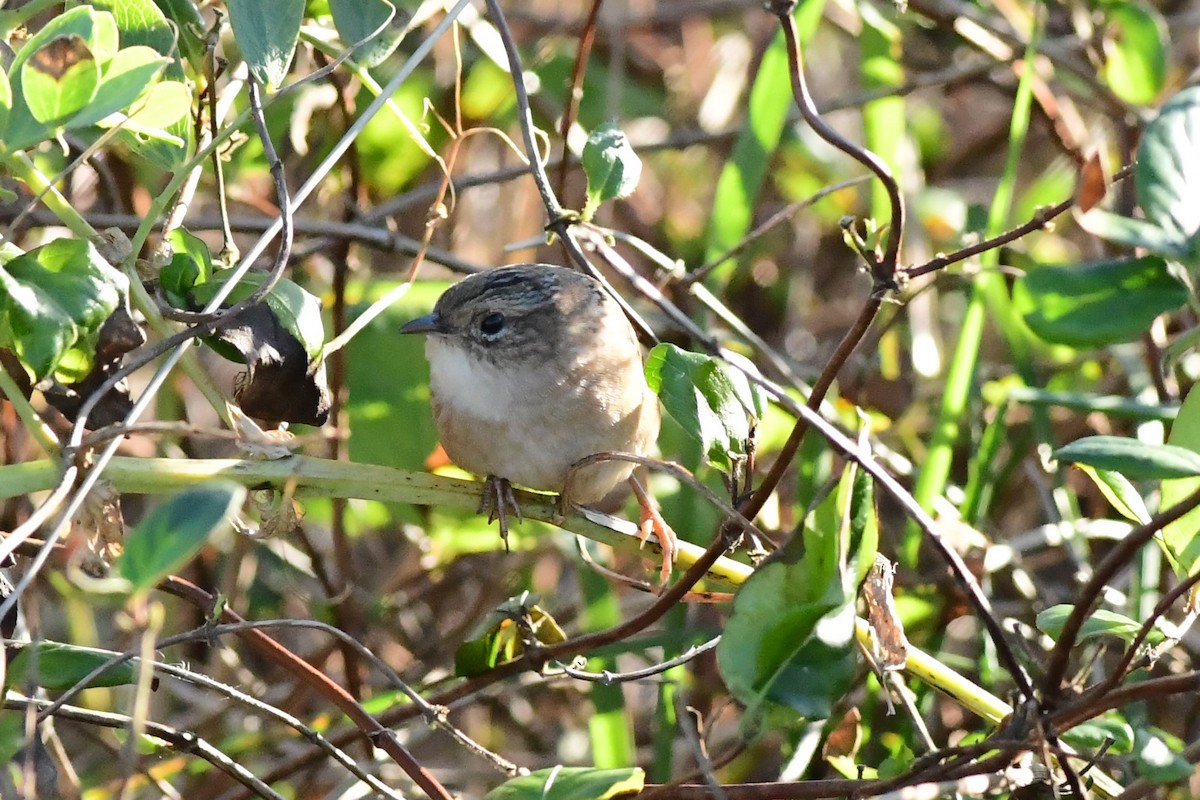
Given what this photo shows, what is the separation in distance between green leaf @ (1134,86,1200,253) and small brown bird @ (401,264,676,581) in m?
1.44

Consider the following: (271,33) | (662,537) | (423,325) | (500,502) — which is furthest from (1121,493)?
(423,325)

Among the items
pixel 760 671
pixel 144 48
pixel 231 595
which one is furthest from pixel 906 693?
pixel 231 595

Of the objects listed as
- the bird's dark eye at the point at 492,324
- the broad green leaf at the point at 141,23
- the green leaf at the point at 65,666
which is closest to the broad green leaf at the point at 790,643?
the green leaf at the point at 65,666

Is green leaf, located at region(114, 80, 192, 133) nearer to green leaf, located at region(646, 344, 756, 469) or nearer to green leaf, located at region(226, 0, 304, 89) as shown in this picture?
green leaf, located at region(226, 0, 304, 89)

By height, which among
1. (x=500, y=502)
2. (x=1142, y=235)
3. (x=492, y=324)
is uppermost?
(x=1142, y=235)

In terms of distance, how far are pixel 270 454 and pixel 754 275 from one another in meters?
3.12

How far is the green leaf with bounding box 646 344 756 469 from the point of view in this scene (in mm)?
2088

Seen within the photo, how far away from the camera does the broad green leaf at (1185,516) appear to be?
Answer: 1.98 meters

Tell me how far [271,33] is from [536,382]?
1259 mm

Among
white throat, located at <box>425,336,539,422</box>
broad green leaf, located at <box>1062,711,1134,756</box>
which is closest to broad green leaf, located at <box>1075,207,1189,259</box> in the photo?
broad green leaf, located at <box>1062,711,1134,756</box>

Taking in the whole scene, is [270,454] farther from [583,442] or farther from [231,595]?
[231,595]

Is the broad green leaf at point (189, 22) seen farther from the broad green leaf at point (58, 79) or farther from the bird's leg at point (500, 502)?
the bird's leg at point (500, 502)

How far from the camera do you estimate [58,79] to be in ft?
5.69

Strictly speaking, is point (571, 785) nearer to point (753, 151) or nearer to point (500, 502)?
point (500, 502)
